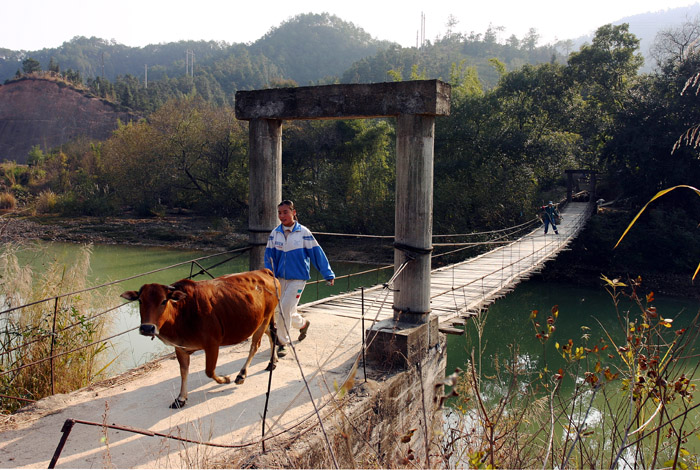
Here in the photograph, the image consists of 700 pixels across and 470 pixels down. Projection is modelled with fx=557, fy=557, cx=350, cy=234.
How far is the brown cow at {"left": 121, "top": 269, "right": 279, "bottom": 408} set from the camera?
10.3 feet

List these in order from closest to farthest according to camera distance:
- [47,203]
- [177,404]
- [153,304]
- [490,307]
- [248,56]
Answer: [153,304] < [177,404] < [490,307] < [47,203] < [248,56]

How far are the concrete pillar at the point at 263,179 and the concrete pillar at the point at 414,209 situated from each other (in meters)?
1.23

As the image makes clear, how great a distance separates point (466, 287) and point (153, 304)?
5495mm

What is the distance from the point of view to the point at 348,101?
4586 mm

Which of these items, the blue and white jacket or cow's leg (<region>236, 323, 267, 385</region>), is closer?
cow's leg (<region>236, 323, 267, 385</region>)

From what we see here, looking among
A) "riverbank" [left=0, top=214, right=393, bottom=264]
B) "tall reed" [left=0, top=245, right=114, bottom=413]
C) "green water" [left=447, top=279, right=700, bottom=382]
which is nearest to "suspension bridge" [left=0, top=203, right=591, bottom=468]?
"tall reed" [left=0, top=245, right=114, bottom=413]

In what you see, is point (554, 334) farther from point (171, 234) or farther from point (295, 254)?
point (171, 234)

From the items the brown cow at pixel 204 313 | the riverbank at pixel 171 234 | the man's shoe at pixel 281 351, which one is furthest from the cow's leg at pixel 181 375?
the riverbank at pixel 171 234

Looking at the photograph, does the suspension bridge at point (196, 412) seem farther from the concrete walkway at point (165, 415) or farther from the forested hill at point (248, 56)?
the forested hill at point (248, 56)

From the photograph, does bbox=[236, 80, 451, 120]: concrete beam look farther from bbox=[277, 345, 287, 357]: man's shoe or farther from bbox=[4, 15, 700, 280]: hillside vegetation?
bbox=[4, 15, 700, 280]: hillside vegetation

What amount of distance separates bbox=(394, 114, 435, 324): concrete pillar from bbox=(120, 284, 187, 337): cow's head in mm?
1868

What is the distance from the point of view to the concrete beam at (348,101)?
4262 mm

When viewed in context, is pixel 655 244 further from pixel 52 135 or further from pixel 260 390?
pixel 52 135

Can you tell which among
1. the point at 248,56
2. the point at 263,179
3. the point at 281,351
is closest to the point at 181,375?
the point at 281,351
